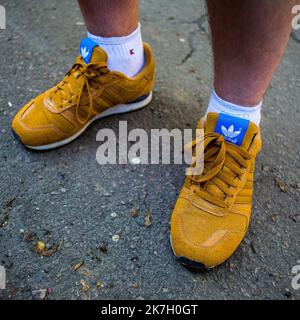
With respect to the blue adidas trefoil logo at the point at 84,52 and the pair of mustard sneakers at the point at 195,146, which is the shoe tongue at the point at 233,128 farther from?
the blue adidas trefoil logo at the point at 84,52

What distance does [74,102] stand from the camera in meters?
1.13

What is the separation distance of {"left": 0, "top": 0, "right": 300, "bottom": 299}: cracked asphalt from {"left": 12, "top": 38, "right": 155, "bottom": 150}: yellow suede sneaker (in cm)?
5

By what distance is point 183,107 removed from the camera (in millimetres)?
1364

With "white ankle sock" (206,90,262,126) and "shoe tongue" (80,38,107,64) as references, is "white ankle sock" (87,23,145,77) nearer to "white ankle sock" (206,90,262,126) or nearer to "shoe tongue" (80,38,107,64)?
"shoe tongue" (80,38,107,64)

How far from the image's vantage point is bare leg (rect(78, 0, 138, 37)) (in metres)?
1.05

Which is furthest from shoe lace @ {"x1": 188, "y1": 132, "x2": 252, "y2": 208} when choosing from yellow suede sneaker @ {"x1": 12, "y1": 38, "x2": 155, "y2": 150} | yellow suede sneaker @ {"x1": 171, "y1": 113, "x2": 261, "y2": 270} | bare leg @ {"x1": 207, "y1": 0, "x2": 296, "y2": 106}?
yellow suede sneaker @ {"x1": 12, "y1": 38, "x2": 155, "y2": 150}

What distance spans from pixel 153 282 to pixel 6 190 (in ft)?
1.57

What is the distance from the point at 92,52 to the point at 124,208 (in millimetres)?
448

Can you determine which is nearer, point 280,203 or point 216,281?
point 216,281

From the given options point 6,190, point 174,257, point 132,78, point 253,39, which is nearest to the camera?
point 253,39

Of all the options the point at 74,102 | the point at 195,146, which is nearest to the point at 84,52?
the point at 74,102
